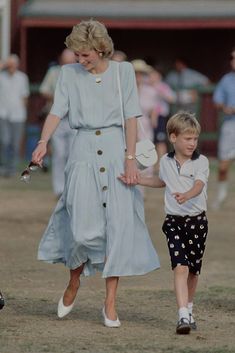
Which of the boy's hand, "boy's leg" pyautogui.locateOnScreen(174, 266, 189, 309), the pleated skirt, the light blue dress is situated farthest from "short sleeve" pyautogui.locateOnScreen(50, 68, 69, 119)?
"boy's leg" pyautogui.locateOnScreen(174, 266, 189, 309)

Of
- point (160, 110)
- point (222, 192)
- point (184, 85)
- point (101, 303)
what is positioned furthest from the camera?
point (184, 85)

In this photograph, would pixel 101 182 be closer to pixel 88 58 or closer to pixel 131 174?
pixel 131 174

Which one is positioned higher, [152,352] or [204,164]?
[204,164]

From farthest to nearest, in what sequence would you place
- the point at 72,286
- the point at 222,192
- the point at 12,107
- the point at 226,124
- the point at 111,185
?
the point at 12,107
the point at 222,192
the point at 226,124
the point at 72,286
the point at 111,185

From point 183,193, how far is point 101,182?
0.55 metres

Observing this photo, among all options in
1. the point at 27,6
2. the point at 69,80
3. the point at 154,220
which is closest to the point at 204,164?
the point at 69,80

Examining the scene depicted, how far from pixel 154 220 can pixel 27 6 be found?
10.7 m

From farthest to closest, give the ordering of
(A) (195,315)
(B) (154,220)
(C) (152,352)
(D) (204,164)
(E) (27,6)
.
Answer: (E) (27,6), (B) (154,220), (A) (195,315), (D) (204,164), (C) (152,352)

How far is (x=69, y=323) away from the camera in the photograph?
8.60 meters

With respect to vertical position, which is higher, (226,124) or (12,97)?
(226,124)

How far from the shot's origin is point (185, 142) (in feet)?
27.1

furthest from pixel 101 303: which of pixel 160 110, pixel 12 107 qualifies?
pixel 12 107

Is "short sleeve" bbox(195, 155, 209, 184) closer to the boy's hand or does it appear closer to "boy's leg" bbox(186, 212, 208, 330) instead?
the boy's hand

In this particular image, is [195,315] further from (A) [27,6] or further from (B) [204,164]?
(A) [27,6]
